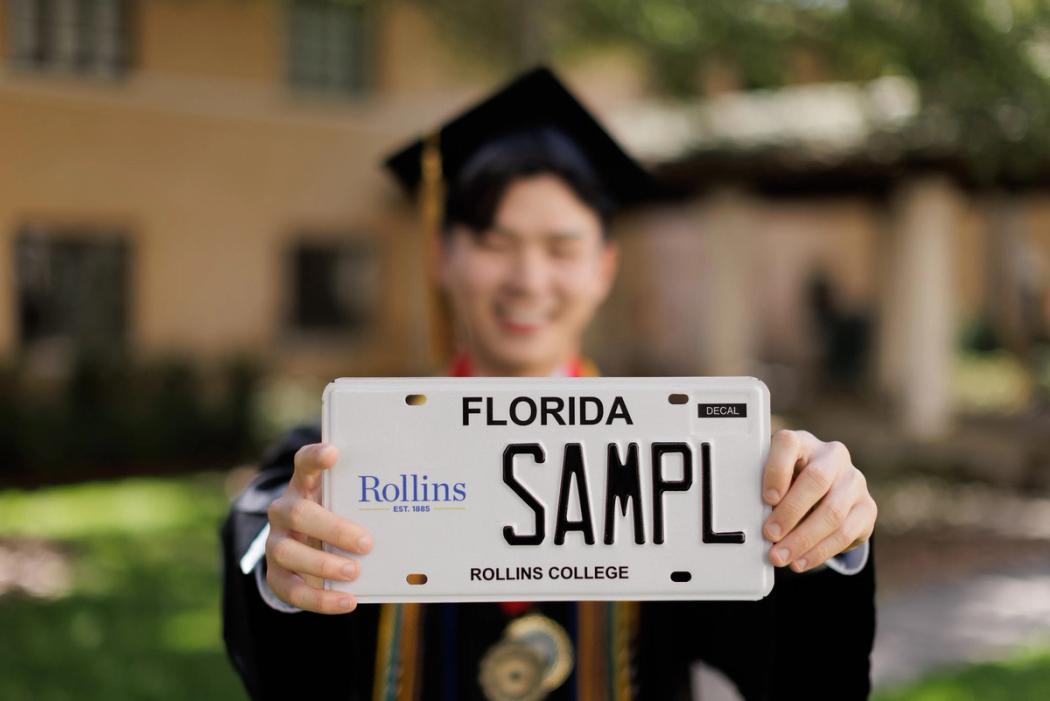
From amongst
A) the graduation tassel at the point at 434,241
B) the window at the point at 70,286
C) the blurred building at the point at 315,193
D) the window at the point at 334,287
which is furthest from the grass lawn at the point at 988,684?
the window at the point at 334,287

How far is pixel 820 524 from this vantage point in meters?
1.29

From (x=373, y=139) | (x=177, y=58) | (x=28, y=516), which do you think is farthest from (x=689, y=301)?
(x=28, y=516)

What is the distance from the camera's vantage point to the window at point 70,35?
1238 cm

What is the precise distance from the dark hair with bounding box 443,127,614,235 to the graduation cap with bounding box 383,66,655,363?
3cm

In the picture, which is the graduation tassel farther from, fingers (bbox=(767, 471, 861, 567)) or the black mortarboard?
fingers (bbox=(767, 471, 861, 567))

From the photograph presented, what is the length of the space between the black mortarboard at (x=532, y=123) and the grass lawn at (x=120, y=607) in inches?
149

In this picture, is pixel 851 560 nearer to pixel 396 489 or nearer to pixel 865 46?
pixel 396 489

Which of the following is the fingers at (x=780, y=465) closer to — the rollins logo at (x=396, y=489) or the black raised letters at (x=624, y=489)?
the black raised letters at (x=624, y=489)

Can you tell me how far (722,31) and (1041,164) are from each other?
10.3 feet

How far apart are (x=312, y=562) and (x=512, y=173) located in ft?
2.74

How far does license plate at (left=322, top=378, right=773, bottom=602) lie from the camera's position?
1.29 meters

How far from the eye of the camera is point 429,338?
224 cm

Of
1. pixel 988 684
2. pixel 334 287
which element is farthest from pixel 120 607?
pixel 334 287

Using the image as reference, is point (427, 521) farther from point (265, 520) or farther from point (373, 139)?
point (373, 139)
